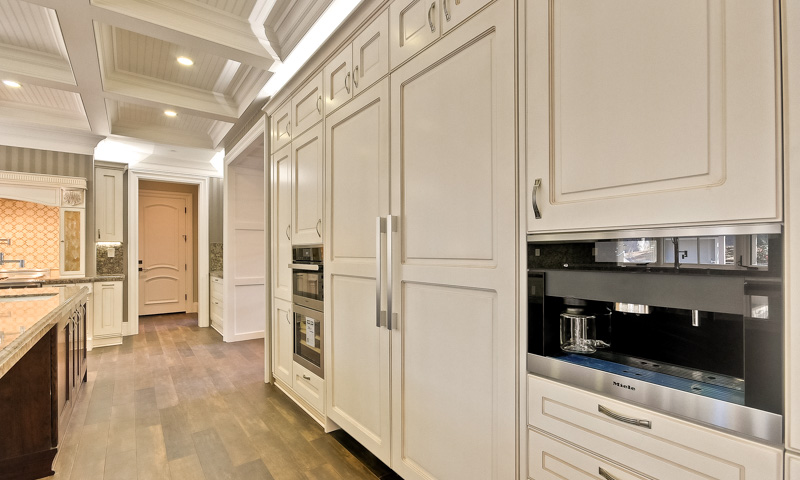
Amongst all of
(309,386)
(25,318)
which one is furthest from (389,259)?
(25,318)

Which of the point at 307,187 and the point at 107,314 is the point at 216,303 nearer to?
the point at 107,314

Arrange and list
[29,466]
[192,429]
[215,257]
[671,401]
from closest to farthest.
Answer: [671,401] → [29,466] → [192,429] → [215,257]

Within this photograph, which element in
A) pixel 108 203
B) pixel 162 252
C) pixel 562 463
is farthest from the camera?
pixel 162 252

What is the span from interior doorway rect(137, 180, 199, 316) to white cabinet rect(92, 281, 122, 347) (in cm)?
→ 219

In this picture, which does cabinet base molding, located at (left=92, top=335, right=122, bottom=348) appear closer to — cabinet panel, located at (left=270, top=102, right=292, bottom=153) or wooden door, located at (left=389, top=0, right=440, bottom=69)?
cabinet panel, located at (left=270, top=102, right=292, bottom=153)

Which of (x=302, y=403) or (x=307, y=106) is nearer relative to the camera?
(x=307, y=106)

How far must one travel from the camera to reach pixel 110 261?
17.0 ft

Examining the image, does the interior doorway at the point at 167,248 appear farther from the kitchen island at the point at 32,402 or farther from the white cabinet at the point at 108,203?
the kitchen island at the point at 32,402

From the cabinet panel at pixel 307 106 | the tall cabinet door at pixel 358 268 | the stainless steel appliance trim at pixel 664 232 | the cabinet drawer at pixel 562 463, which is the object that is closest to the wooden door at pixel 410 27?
the tall cabinet door at pixel 358 268

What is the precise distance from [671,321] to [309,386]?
2.30 metres

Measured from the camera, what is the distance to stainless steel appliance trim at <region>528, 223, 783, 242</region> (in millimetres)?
799

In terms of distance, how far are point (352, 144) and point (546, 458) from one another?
1714 millimetres

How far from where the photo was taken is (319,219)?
2549 millimetres

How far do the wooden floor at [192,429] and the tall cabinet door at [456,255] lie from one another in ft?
2.24
